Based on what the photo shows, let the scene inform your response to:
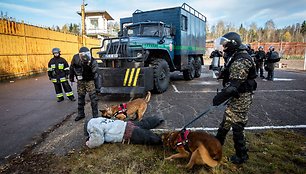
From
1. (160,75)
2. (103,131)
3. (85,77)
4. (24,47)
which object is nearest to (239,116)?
(103,131)

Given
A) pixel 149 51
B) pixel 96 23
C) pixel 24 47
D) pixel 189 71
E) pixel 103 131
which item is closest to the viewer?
pixel 103 131

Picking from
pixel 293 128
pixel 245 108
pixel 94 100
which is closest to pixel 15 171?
pixel 94 100

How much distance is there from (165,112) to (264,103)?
300cm

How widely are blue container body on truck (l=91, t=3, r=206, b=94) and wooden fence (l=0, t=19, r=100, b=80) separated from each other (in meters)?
6.17

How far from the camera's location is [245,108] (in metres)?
2.57

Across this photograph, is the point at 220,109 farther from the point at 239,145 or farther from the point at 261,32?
the point at 261,32

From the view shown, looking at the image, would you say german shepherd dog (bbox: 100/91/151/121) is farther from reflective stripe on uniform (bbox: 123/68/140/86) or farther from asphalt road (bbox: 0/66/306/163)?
reflective stripe on uniform (bbox: 123/68/140/86)

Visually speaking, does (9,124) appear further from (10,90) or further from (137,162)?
(10,90)

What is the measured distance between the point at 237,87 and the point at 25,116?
4756 millimetres

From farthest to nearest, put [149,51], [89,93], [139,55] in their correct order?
[149,51] → [139,55] → [89,93]

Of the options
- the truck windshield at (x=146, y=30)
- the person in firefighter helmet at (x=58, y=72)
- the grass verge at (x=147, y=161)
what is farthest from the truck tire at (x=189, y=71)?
the grass verge at (x=147, y=161)

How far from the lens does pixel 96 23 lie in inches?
1502

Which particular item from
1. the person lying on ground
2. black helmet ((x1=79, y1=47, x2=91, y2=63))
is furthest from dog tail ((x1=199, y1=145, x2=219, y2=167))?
black helmet ((x1=79, y1=47, x2=91, y2=63))

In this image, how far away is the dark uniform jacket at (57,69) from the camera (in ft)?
19.9
